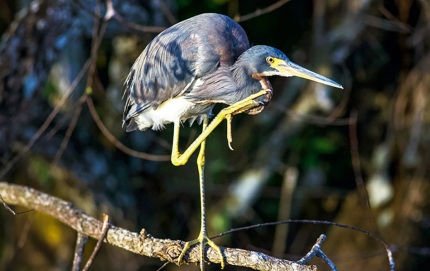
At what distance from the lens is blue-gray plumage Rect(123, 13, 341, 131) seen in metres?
3.18

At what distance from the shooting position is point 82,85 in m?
5.67

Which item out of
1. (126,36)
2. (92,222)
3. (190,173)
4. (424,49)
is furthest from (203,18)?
(190,173)

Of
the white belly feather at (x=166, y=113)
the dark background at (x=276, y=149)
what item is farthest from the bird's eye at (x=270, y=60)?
the dark background at (x=276, y=149)

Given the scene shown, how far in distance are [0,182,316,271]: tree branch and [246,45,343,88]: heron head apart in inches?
28.0

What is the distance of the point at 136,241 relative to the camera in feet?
9.60

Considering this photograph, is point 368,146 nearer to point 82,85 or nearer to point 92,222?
point 82,85

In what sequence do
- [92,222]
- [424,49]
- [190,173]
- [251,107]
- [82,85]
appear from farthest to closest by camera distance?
[190,173], [82,85], [424,49], [92,222], [251,107]

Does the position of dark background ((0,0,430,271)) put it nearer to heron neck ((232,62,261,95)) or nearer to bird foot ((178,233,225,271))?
heron neck ((232,62,261,95))

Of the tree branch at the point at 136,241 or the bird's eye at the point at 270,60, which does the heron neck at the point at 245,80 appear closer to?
the bird's eye at the point at 270,60

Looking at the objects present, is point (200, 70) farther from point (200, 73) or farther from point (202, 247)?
point (202, 247)

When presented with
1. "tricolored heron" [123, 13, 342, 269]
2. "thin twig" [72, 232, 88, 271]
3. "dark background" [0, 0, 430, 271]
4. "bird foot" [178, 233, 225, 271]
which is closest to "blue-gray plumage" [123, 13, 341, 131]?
"tricolored heron" [123, 13, 342, 269]

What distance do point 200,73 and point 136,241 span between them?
31.3 inches

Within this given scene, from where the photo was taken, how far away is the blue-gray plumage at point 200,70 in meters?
3.18

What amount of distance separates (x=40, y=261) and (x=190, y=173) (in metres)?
1.26
